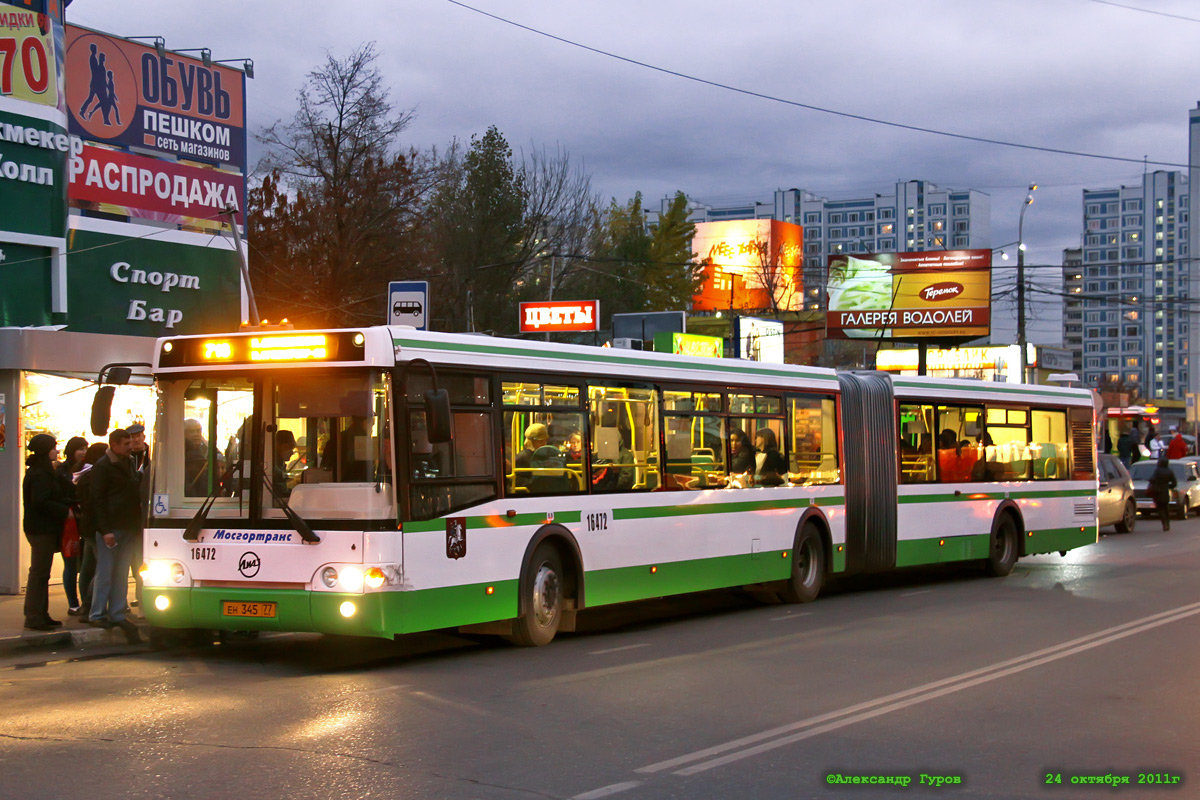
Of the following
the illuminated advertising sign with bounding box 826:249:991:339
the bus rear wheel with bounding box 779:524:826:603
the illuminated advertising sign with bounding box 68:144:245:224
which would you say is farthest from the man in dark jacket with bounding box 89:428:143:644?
the illuminated advertising sign with bounding box 826:249:991:339

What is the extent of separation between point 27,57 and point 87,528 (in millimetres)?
7068

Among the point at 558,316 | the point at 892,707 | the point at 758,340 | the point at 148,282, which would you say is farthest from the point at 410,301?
the point at 758,340

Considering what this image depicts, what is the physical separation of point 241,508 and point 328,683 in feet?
5.82

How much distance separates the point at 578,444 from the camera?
42.5 ft

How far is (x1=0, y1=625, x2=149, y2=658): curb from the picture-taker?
1212 cm

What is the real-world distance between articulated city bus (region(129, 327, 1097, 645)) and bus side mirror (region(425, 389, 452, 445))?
0.06 ft

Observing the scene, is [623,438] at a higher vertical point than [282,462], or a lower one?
higher

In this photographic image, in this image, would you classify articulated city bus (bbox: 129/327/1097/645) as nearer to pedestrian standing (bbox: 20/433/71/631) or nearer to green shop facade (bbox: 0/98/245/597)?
pedestrian standing (bbox: 20/433/71/631)

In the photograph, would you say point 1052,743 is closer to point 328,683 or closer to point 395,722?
point 395,722

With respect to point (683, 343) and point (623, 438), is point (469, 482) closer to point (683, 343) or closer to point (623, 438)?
point (623, 438)

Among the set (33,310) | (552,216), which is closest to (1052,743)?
(33,310)

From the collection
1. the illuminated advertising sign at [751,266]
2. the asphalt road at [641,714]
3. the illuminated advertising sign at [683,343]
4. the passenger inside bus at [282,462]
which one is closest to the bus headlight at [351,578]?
the asphalt road at [641,714]

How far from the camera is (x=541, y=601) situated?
12391 millimetres

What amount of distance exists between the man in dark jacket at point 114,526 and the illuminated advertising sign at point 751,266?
74453 millimetres
